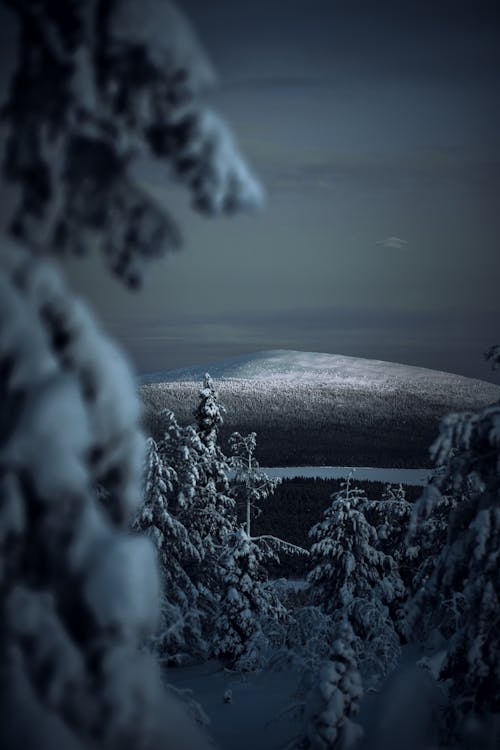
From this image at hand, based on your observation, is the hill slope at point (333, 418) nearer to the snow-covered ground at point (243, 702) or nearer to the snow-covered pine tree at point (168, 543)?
the snow-covered ground at point (243, 702)

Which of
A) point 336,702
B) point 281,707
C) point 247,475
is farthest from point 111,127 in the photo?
point 247,475

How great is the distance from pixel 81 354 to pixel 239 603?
17.8m

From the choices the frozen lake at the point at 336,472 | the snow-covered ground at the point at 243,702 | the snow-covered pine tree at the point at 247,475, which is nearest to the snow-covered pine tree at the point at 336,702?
the snow-covered ground at the point at 243,702

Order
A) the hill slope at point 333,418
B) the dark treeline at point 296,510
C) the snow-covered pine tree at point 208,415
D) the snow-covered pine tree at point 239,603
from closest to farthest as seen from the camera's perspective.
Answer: the snow-covered pine tree at point 239,603
the snow-covered pine tree at point 208,415
the dark treeline at point 296,510
the hill slope at point 333,418

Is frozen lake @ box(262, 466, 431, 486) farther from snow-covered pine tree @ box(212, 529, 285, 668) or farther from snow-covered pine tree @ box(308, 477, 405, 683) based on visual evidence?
snow-covered pine tree @ box(212, 529, 285, 668)

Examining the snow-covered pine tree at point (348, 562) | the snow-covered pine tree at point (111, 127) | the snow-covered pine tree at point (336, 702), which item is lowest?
the snow-covered pine tree at point (348, 562)

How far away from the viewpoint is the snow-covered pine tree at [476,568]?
Result: 6.85 metres

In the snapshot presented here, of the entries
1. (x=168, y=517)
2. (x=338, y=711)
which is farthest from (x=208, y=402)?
(x=338, y=711)

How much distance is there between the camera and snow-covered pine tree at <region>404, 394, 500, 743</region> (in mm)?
6852

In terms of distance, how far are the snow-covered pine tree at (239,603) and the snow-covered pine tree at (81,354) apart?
52.1 feet

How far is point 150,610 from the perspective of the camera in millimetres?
2816

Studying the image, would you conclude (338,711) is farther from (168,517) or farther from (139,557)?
(168,517)

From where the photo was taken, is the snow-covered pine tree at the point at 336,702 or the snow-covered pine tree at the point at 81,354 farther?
the snow-covered pine tree at the point at 336,702

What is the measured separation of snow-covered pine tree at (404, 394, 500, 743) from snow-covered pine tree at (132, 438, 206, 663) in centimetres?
1090
